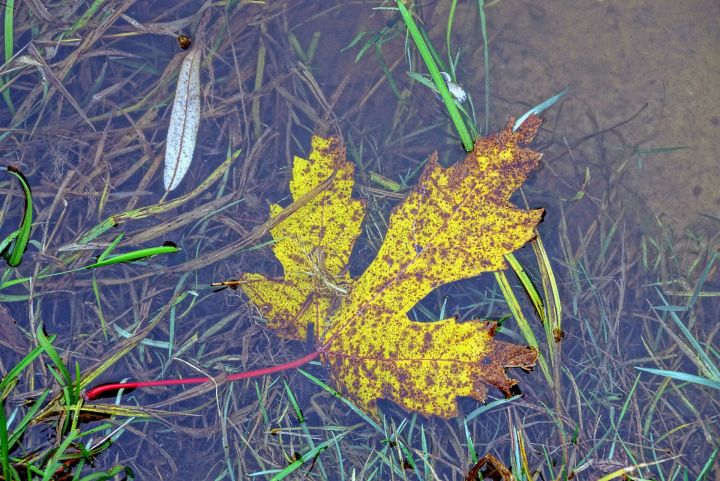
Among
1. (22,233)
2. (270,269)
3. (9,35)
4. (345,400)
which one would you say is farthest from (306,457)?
(9,35)

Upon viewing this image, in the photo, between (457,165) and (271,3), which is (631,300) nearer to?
(457,165)

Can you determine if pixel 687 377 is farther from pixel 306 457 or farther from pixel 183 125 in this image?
pixel 183 125

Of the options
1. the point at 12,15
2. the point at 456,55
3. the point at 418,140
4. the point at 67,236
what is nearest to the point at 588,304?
the point at 418,140

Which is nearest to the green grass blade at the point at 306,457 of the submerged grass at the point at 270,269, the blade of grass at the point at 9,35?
the submerged grass at the point at 270,269

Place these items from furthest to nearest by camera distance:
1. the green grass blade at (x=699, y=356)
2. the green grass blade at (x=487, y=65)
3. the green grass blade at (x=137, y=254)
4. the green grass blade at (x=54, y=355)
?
the green grass blade at (x=487, y=65)
the green grass blade at (x=699, y=356)
the green grass blade at (x=137, y=254)
the green grass blade at (x=54, y=355)

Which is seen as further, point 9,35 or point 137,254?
point 9,35

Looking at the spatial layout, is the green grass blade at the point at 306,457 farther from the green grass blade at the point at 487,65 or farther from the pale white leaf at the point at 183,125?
the green grass blade at the point at 487,65
